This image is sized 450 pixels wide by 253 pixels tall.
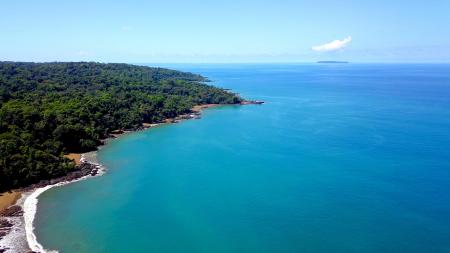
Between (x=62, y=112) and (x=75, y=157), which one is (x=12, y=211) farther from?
(x=62, y=112)

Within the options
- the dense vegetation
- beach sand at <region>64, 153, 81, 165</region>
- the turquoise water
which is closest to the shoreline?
beach sand at <region>64, 153, 81, 165</region>

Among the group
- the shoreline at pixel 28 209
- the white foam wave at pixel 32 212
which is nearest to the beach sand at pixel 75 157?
the shoreline at pixel 28 209

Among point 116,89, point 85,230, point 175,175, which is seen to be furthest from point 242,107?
point 85,230

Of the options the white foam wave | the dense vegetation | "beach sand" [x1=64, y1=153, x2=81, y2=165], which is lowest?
the white foam wave

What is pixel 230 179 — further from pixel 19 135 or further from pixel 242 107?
pixel 242 107

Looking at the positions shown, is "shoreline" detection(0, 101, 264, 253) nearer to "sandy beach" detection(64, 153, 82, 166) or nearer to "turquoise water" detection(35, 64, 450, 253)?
"sandy beach" detection(64, 153, 82, 166)
